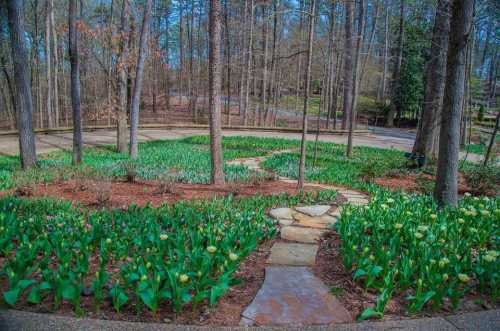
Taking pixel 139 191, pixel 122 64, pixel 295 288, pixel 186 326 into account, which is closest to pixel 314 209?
pixel 295 288

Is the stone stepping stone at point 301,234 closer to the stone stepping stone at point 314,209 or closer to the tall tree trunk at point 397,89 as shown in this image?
the stone stepping stone at point 314,209

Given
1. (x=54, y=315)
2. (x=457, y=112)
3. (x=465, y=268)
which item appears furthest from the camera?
(x=457, y=112)

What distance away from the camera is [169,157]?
398 inches

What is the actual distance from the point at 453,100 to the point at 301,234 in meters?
2.50

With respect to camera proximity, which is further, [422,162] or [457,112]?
[422,162]

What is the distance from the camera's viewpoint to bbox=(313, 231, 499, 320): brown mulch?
2.49m

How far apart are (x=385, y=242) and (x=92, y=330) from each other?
275 centimetres

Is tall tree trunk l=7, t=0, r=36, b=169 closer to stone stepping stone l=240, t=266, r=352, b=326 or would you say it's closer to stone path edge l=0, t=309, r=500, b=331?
stone path edge l=0, t=309, r=500, b=331

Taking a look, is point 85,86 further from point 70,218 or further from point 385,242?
point 385,242

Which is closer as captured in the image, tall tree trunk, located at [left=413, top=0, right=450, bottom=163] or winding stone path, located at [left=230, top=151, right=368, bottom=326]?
winding stone path, located at [left=230, top=151, right=368, bottom=326]

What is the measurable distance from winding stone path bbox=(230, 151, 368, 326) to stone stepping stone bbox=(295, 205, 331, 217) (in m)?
0.34

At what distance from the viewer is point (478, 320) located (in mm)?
2385

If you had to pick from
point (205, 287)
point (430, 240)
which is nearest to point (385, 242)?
point (430, 240)

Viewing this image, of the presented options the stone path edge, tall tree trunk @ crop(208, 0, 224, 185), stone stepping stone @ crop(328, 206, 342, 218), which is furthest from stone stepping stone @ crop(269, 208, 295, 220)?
the stone path edge
